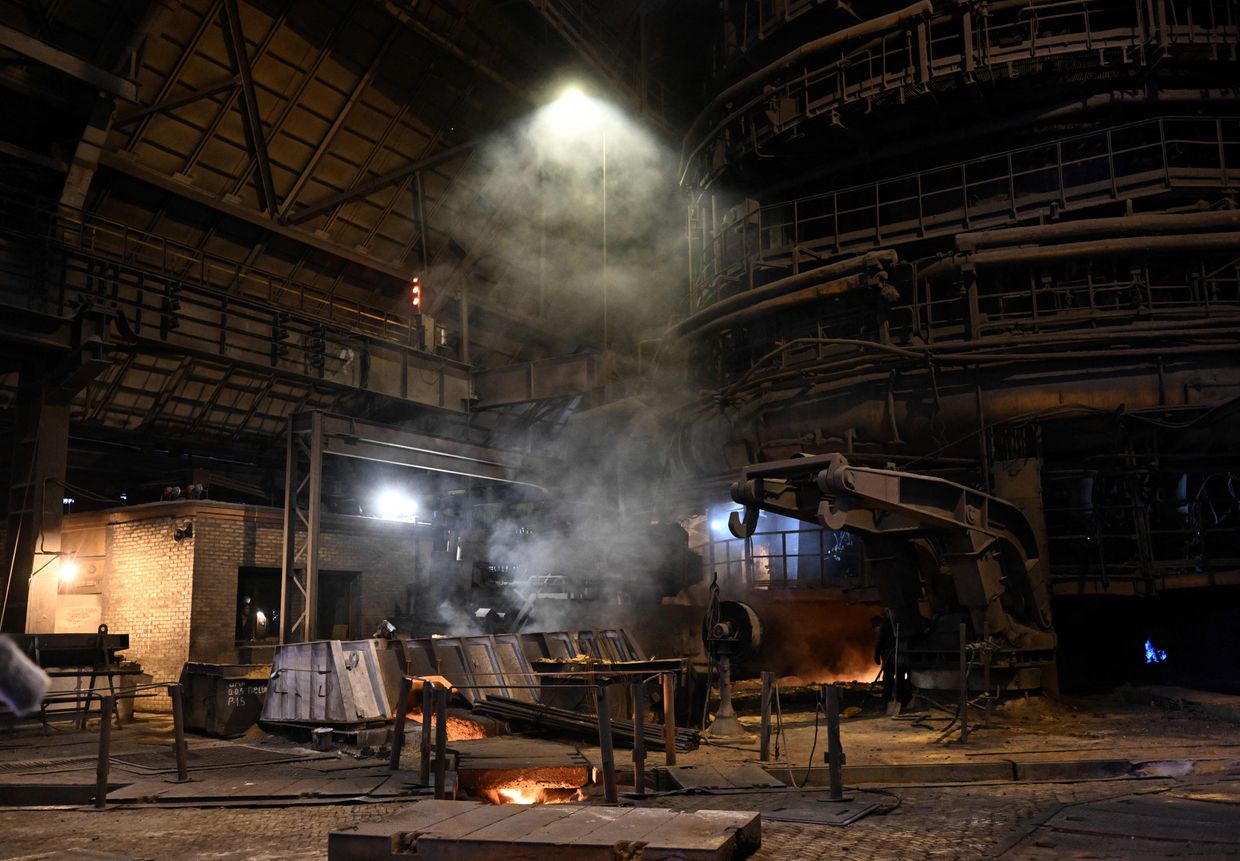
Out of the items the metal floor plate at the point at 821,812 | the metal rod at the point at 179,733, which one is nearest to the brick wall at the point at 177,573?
the metal rod at the point at 179,733

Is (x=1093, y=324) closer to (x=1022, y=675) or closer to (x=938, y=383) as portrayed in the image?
(x=938, y=383)

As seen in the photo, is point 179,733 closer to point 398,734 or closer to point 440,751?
point 398,734

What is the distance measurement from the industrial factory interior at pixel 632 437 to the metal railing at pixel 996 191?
10 cm

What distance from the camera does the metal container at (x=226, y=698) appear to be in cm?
1141

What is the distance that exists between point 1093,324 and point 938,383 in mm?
2285

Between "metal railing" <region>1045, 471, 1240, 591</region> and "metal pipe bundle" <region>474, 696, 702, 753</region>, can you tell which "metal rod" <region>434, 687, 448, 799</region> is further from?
"metal railing" <region>1045, 471, 1240, 591</region>

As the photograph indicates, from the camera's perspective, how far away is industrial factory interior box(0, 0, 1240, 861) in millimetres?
7594

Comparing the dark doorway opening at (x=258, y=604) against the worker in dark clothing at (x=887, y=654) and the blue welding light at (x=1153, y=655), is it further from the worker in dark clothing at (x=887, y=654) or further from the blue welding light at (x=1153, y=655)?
the blue welding light at (x=1153, y=655)

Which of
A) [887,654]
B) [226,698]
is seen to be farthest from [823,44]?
[226,698]

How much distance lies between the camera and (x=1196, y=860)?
4.54m

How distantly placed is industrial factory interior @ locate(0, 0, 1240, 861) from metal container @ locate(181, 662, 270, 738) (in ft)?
0.22

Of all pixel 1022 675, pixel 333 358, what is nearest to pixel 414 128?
pixel 333 358

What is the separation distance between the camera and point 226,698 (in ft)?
37.5

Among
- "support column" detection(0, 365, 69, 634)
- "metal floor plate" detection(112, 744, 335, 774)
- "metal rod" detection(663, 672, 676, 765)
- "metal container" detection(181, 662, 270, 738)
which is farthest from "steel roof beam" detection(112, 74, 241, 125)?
"metal rod" detection(663, 672, 676, 765)
